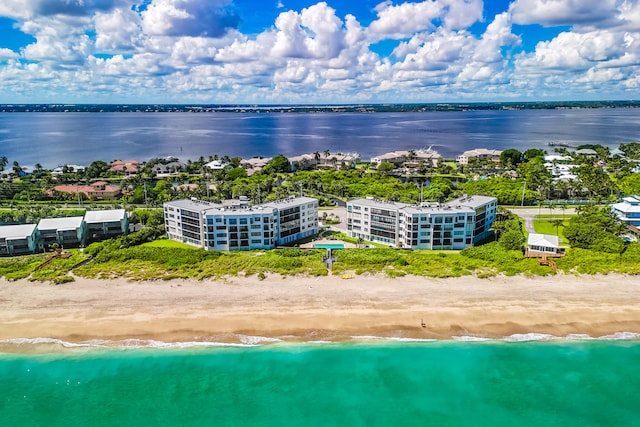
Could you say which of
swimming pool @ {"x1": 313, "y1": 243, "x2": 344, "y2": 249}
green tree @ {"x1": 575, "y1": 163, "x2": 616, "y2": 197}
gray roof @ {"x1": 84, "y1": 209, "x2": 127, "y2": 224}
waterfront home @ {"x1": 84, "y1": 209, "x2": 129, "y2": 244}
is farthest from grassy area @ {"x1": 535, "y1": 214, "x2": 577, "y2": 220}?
gray roof @ {"x1": 84, "y1": 209, "x2": 127, "y2": 224}

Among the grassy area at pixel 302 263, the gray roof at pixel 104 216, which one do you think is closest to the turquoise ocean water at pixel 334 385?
the grassy area at pixel 302 263

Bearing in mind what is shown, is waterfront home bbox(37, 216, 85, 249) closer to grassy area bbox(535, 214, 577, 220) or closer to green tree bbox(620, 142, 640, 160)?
grassy area bbox(535, 214, 577, 220)

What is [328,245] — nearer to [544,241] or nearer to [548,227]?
[544,241]

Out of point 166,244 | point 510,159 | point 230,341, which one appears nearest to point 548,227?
point 230,341

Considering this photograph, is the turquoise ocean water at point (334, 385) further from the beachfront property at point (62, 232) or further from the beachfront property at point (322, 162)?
the beachfront property at point (322, 162)

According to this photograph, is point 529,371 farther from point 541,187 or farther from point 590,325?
point 541,187

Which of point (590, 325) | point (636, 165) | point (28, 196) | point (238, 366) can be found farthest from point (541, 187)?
point (28, 196)
